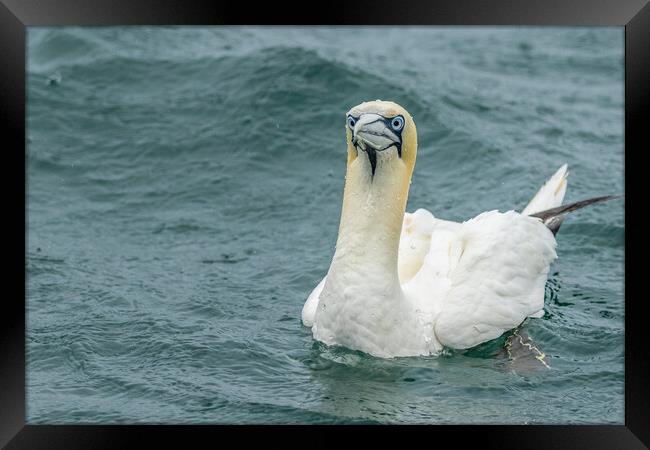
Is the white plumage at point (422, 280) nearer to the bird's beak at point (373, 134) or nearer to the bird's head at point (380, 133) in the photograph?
the bird's head at point (380, 133)

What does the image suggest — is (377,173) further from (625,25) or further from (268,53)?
(268,53)

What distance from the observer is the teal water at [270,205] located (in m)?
8.50

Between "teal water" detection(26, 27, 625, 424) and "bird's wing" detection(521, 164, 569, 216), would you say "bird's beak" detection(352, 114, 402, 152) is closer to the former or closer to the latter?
"teal water" detection(26, 27, 625, 424)

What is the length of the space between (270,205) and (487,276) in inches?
160

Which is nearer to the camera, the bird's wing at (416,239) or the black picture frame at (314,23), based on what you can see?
the black picture frame at (314,23)

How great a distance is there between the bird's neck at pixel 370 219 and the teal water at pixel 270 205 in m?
0.67

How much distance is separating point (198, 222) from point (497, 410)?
17.2ft

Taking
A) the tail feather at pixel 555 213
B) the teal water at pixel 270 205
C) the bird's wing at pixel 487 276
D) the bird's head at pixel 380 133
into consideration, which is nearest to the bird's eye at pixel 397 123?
the bird's head at pixel 380 133

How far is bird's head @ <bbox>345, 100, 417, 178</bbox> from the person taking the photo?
8.26 meters

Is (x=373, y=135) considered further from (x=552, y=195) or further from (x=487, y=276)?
(x=552, y=195)

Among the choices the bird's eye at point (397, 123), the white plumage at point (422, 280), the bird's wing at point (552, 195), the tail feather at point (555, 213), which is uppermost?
the bird's eye at point (397, 123)

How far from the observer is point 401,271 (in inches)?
390

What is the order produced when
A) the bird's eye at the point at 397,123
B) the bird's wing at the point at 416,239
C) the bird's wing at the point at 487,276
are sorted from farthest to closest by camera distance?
the bird's wing at the point at 416,239
the bird's wing at the point at 487,276
the bird's eye at the point at 397,123

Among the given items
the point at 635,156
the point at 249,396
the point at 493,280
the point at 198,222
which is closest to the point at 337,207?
the point at 198,222
